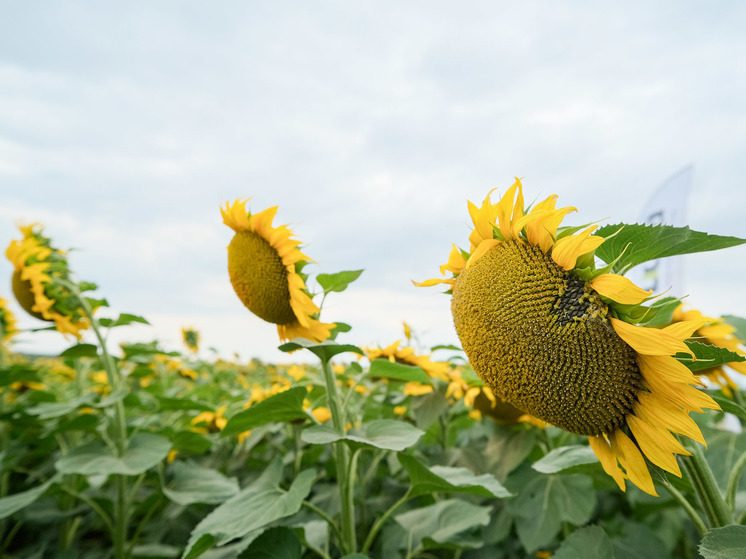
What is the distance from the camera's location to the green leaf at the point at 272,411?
4.84 feet

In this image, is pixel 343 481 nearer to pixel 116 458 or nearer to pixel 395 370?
pixel 395 370

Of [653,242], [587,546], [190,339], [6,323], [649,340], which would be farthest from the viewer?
[190,339]

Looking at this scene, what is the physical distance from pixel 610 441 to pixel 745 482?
1388 mm

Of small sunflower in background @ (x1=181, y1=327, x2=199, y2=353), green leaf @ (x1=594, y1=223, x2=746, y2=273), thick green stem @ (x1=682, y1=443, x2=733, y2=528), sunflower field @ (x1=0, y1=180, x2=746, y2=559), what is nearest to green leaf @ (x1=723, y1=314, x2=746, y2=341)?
sunflower field @ (x1=0, y1=180, x2=746, y2=559)

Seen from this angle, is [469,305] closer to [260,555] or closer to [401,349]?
[260,555]

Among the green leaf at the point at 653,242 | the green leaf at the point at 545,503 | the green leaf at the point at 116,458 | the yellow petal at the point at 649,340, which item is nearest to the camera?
the yellow petal at the point at 649,340

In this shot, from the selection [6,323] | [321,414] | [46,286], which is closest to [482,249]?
[321,414]

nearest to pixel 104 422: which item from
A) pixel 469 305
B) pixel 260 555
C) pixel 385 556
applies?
pixel 260 555

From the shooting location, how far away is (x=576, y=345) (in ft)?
2.69

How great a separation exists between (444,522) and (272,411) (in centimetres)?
82

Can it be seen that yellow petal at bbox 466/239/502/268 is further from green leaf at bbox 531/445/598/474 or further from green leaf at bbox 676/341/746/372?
green leaf at bbox 531/445/598/474

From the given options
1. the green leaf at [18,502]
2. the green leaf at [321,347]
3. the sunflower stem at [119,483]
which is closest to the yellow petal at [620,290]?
the green leaf at [321,347]

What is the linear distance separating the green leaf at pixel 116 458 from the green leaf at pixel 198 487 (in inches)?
8.7

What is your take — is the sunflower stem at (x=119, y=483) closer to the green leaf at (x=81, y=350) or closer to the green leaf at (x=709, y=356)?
the green leaf at (x=81, y=350)
